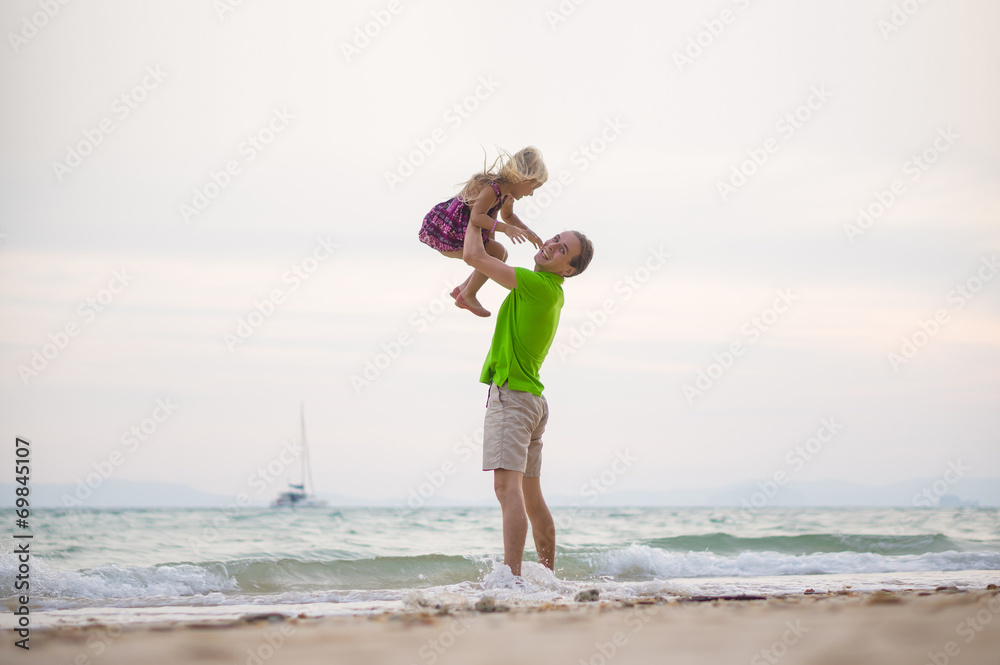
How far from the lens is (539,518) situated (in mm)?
4680

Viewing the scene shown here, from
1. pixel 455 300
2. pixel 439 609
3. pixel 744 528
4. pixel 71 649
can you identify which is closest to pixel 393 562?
pixel 455 300

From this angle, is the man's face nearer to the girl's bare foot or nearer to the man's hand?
the man's hand

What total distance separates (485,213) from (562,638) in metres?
2.31

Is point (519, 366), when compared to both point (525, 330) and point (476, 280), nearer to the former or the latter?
point (525, 330)

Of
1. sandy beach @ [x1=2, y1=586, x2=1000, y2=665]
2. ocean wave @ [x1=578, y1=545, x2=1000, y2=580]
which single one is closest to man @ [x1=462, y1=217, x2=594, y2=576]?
sandy beach @ [x1=2, y1=586, x2=1000, y2=665]

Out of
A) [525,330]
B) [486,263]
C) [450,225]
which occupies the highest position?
[450,225]

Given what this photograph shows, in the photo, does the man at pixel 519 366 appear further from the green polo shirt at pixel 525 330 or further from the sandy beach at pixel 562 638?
the sandy beach at pixel 562 638

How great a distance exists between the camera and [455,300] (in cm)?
479

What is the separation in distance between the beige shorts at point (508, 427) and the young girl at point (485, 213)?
0.58m

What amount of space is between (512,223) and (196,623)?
8.47ft

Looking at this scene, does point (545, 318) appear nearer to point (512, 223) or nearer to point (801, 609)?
point (512, 223)

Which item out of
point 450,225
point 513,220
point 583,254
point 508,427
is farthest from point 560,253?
point 508,427

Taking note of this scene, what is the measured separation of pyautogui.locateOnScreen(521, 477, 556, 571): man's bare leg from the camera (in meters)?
4.62

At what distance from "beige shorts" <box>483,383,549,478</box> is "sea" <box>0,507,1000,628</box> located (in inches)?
22.2
